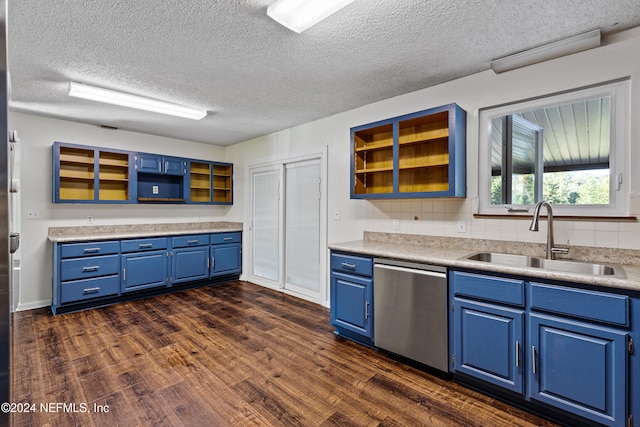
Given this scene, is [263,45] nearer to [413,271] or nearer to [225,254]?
[413,271]

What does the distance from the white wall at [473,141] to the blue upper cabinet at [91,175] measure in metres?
2.43

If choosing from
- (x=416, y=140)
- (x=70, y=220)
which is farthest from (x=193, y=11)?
(x=70, y=220)

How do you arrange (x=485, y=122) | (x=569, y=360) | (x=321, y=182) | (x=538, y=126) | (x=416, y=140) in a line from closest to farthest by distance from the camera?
1. (x=569, y=360)
2. (x=538, y=126)
3. (x=485, y=122)
4. (x=416, y=140)
5. (x=321, y=182)

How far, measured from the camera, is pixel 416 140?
9.26 ft

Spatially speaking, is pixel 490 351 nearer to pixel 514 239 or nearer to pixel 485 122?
Answer: pixel 514 239

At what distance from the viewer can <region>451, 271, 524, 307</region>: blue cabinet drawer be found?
1.93 metres

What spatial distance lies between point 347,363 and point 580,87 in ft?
8.82

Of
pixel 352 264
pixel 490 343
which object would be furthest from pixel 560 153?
pixel 352 264

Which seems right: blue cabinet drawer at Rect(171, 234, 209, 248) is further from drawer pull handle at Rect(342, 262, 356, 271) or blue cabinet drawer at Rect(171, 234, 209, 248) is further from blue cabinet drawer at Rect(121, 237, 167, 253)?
drawer pull handle at Rect(342, 262, 356, 271)

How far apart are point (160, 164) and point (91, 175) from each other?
2.84 feet

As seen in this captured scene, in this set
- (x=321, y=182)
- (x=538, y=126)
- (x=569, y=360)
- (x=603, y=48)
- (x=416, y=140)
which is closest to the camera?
(x=569, y=360)

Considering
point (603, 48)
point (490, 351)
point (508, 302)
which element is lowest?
point (490, 351)

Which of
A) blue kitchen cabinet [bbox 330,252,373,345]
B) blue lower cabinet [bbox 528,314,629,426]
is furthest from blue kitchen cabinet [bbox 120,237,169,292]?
blue lower cabinet [bbox 528,314,629,426]

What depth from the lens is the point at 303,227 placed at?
4293 millimetres
